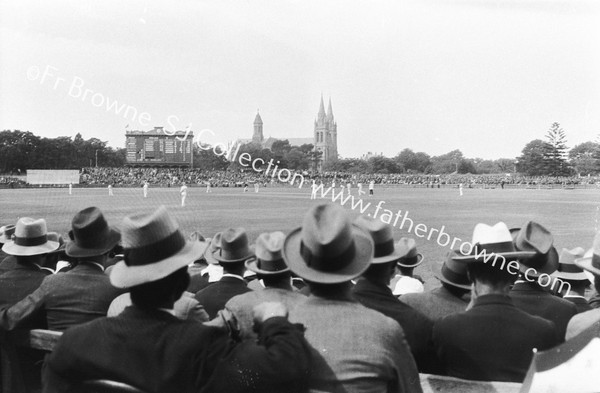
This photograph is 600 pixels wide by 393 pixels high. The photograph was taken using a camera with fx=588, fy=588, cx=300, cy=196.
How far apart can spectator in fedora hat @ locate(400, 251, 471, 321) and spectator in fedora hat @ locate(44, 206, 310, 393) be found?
1903 mm

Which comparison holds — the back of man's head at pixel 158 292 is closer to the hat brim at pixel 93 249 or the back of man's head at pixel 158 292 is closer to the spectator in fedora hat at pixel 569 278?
the hat brim at pixel 93 249

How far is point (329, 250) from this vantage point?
2457 millimetres

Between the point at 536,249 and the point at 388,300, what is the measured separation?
136 centimetres

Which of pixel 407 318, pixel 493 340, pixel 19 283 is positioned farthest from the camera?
pixel 19 283

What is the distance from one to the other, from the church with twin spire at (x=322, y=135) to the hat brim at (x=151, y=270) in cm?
17224

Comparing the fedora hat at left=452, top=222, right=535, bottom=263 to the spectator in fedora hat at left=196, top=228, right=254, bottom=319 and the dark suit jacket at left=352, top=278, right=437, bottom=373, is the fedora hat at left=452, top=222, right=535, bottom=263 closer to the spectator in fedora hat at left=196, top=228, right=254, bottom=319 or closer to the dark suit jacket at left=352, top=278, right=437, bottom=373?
the dark suit jacket at left=352, top=278, right=437, bottom=373

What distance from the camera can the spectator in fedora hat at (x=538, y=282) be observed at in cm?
398

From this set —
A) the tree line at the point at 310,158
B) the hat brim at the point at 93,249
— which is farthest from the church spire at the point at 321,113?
the hat brim at the point at 93,249

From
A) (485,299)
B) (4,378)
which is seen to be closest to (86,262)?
(4,378)

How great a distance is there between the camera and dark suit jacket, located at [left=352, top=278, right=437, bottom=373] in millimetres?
3314

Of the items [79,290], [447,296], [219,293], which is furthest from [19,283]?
[447,296]

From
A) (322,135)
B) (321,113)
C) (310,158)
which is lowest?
(310,158)

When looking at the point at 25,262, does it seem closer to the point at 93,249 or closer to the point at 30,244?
the point at 30,244

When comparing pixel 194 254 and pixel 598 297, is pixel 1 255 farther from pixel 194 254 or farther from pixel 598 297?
pixel 598 297
